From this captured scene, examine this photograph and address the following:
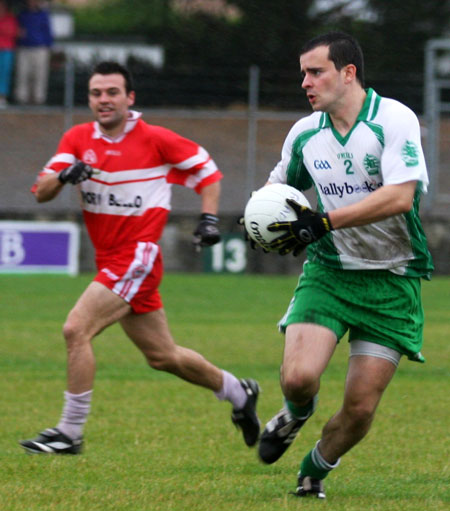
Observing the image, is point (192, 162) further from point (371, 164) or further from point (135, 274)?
point (371, 164)

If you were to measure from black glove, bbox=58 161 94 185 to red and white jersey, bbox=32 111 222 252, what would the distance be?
9.4 inches

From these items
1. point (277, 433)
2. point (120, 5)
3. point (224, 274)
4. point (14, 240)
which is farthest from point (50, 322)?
point (120, 5)

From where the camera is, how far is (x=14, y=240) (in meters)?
17.6

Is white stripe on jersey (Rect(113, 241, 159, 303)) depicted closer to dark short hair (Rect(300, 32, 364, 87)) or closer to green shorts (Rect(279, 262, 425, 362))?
green shorts (Rect(279, 262, 425, 362))

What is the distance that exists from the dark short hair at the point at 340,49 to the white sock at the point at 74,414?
7.86 feet

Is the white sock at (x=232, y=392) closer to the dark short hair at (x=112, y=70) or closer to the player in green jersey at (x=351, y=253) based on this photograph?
the player in green jersey at (x=351, y=253)

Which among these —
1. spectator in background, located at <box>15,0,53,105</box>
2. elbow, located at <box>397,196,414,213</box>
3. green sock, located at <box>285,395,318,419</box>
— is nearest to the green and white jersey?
elbow, located at <box>397,196,414,213</box>

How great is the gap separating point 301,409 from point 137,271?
1704 mm

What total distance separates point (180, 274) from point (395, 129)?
13.3 metres

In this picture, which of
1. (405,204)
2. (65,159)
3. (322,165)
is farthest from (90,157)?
(405,204)

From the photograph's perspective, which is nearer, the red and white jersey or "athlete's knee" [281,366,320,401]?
"athlete's knee" [281,366,320,401]

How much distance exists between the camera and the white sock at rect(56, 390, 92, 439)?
6574 mm

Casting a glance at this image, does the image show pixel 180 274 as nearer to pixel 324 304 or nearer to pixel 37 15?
pixel 37 15

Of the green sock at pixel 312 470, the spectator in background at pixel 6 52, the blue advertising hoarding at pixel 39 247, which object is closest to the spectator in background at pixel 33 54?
the spectator in background at pixel 6 52
